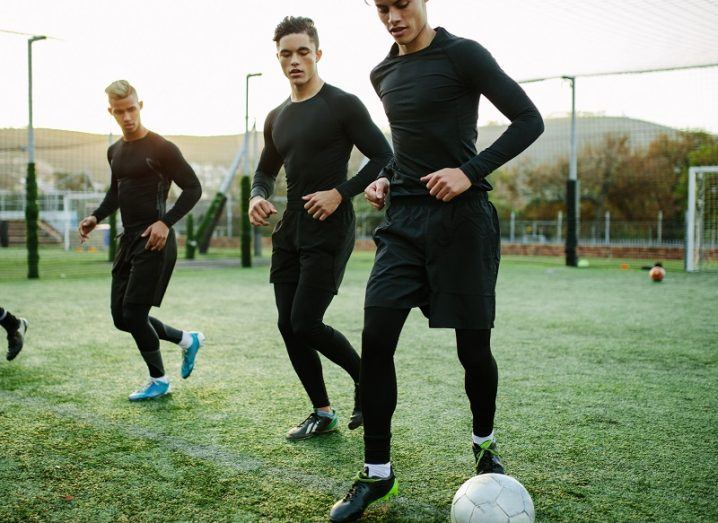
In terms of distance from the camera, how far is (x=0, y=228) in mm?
34312

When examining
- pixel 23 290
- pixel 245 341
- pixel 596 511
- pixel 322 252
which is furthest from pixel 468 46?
pixel 23 290

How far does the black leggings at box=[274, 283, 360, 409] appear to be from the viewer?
11.9ft

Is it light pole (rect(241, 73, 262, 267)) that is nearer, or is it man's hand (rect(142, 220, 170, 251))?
man's hand (rect(142, 220, 170, 251))

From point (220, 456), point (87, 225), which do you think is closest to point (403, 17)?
point (220, 456)

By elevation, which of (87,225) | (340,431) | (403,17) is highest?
(403,17)

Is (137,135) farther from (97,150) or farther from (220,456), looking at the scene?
(97,150)

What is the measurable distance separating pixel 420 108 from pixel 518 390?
8.62 feet

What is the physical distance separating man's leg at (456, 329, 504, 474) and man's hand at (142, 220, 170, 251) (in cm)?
237

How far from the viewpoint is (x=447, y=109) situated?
284 cm

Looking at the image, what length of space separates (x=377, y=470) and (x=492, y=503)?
50 cm

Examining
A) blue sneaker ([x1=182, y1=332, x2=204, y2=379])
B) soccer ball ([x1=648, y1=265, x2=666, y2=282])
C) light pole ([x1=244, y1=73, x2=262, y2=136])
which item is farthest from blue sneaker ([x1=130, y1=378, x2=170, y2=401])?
light pole ([x1=244, y1=73, x2=262, y2=136])

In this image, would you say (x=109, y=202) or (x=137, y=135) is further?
(x=109, y=202)

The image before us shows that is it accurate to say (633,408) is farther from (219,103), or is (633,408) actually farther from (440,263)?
(219,103)

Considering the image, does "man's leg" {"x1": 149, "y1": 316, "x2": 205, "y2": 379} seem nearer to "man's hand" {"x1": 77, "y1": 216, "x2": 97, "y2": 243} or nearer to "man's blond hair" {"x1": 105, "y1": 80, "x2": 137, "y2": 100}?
"man's hand" {"x1": 77, "y1": 216, "x2": 97, "y2": 243}
